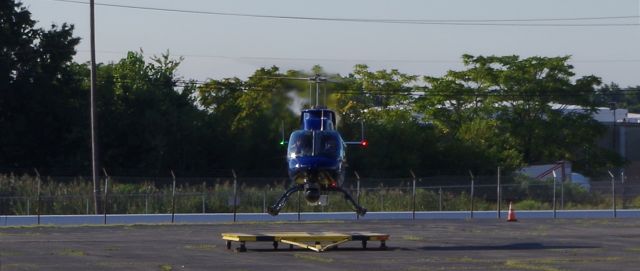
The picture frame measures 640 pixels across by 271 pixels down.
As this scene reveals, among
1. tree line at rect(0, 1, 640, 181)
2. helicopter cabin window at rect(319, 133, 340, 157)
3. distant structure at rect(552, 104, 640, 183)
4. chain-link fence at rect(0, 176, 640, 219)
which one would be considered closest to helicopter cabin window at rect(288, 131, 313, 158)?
helicopter cabin window at rect(319, 133, 340, 157)

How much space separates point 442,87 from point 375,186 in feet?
91.1

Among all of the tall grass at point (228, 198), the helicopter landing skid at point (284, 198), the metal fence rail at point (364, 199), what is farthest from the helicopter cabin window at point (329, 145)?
the tall grass at point (228, 198)

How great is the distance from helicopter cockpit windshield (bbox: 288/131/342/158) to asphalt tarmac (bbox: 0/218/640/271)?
7.26ft

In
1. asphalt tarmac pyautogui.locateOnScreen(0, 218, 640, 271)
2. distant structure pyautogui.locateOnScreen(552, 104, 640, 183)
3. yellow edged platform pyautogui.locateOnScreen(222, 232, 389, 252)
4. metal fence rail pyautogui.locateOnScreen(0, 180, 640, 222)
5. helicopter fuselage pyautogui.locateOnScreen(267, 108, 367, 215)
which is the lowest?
asphalt tarmac pyautogui.locateOnScreen(0, 218, 640, 271)

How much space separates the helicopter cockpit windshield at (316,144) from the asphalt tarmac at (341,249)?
2.21m

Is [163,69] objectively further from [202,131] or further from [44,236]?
[44,236]

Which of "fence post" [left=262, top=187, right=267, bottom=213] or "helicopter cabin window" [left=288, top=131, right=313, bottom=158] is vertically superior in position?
"helicopter cabin window" [left=288, top=131, right=313, bottom=158]

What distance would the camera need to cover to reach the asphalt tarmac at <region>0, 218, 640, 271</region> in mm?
20891

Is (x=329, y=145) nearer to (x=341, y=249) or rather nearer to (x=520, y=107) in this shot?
(x=341, y=249)

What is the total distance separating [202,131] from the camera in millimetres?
60000

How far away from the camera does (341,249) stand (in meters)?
25.2

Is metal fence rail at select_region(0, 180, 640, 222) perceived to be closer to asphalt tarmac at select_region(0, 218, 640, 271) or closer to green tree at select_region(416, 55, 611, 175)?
asphalt tarmac at select_region(0, 218, 640, 271)

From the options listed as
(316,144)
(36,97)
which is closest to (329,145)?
(316,144)

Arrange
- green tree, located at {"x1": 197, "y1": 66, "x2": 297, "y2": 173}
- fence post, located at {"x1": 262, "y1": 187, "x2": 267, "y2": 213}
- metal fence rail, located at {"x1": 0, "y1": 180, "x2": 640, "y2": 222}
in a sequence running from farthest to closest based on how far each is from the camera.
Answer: green tree, located at {"x1": 197, "y1": 66, "x2": 297, "y2": 173}, fence post, located at {"x1": 262, "y1": 187, "x2": 267, "y2": 213}, metal fence rail, located at {"x1": 0, "y1": 180, "x2": 640, "y2": 222}
